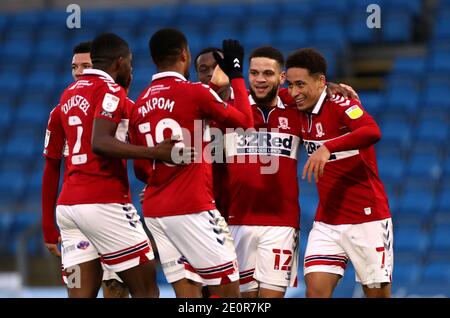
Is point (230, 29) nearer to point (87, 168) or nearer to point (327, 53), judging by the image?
point (327, 53)

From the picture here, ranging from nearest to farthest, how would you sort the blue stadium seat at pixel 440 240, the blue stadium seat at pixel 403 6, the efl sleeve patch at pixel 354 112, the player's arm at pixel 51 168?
the efl sleeve patch at pixel 354 112, the player's arm at pixel 51 168, the blue stadium seat at pixel 440 240, the blue stadium seat at pixel 403 6

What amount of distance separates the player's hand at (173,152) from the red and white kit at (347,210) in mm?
1262

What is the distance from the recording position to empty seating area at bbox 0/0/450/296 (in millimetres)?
12164

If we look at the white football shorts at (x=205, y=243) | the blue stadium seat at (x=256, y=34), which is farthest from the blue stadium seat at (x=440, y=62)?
the white football shorts at (x=205, y=243)

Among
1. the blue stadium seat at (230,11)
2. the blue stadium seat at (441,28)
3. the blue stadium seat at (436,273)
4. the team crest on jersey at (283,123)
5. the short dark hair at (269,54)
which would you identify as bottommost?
the blue stadium seat at (436,273)

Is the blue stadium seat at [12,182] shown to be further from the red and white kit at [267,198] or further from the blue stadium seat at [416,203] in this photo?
the red and white kit at [267,198]

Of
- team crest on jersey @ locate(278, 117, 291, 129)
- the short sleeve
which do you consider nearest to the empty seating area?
team crest on jersey @ locate(278, 117, 291, 129)

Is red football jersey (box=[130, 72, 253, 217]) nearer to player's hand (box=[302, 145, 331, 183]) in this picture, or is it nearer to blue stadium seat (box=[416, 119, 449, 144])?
player's hand (box=[302, 145, 331, 183])

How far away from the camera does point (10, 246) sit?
44.3 ft

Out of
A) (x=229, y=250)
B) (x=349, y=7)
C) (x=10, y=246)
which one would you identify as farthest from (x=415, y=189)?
(x=229, y=250)

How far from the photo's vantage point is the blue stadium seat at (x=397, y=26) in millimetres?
15109

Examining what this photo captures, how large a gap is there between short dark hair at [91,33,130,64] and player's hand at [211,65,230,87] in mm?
649

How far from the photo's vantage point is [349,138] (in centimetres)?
616
